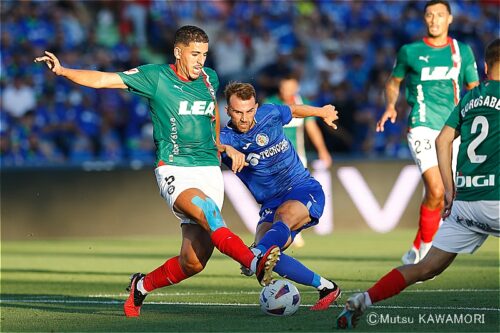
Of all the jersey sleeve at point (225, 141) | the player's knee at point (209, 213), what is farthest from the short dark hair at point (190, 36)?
the player's knee at point (209, 213)

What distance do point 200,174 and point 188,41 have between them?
3.55 ft

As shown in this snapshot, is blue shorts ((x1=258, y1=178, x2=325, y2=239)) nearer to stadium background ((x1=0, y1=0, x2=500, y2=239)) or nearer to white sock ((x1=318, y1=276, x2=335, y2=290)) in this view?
white sock ((x1=318, y1=276, x2=335, y2=290))

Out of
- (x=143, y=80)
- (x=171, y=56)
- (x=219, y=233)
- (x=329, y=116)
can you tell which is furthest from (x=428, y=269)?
(x=171, y=56)

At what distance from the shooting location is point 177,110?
9117mm

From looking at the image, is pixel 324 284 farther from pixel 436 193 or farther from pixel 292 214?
pixel 436 193

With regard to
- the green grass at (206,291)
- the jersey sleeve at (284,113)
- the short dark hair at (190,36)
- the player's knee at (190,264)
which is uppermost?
the short dark hair at (190,36)

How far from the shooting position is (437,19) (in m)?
12.2

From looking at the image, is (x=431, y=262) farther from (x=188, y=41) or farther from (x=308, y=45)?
(x=308, y=45)

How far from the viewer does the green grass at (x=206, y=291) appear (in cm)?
845

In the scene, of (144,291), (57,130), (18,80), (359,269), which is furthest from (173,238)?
(144,291)

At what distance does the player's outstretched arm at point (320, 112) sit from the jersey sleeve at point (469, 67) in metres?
3.14

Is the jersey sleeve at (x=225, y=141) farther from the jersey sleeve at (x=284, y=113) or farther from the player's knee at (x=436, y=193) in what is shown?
the player's knee at (x=436, y=193)

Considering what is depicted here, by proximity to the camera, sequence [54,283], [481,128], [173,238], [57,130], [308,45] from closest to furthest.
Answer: [481,128]
[54,283]
[173,238]
[57,130]
[308,45]

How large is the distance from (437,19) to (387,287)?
16.7 feet
